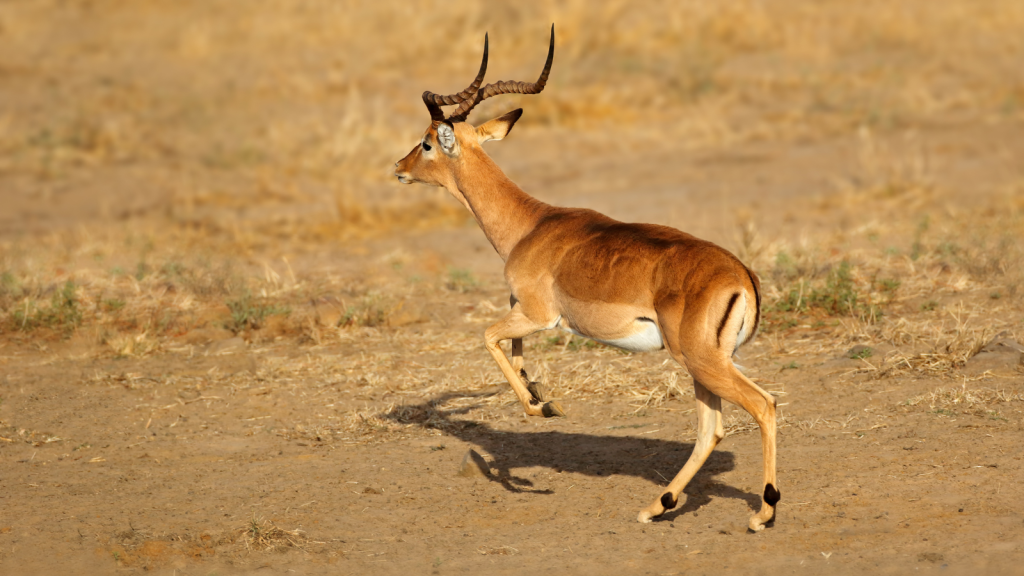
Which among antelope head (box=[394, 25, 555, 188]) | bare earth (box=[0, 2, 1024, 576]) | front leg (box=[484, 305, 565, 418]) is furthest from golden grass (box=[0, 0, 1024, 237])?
front leg (box=[484, 305, 565, 418])

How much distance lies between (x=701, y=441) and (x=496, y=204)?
190cm

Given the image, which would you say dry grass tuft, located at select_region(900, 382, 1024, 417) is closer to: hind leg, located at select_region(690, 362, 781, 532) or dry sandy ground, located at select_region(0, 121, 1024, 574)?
dry sandy ground, located at select_region(0, 121, 1024, 574)

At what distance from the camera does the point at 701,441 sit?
5520mm

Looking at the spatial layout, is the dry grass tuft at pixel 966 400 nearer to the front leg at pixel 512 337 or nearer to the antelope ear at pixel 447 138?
the front leg at pixel 512 337

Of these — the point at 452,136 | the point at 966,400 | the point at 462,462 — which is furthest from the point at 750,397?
the point at 452,136

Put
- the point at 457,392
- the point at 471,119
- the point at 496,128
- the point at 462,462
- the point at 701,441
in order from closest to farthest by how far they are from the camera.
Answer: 1. the point at 701,441
2. the point at 462,462
3. the point at 496,128
4. the point at 457,392
5. the point at 471,119

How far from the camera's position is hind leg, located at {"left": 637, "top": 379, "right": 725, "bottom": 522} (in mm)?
5473

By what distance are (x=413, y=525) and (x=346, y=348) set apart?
3493 mm

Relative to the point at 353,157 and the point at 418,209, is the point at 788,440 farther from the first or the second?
the point at 353,157

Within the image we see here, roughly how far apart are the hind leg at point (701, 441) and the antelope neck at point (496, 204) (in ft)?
4.79

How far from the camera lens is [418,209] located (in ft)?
50.4

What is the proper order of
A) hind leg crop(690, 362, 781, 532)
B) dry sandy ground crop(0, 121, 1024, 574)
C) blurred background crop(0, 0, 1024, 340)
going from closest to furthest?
hind leg crop(690, 362, 781, 532)
dry sandy ground crop(0, 121, 1024, 574)
blurred background crop(0, 0, 1024, 340)

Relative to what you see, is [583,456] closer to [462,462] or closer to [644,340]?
[462,462]

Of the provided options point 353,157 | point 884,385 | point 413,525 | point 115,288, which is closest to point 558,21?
point 353,157
